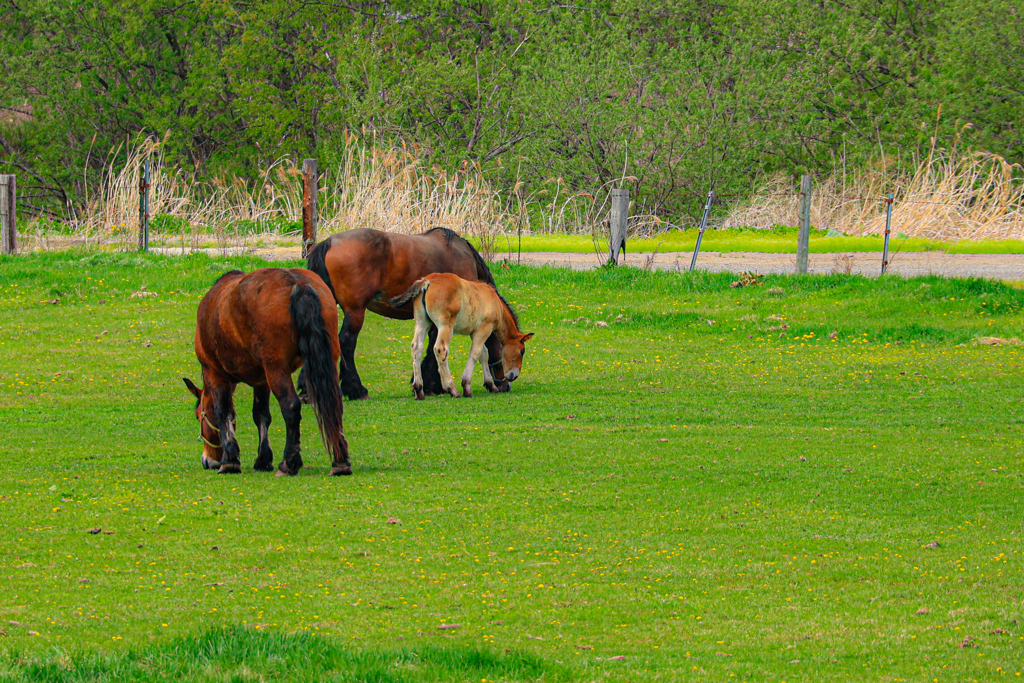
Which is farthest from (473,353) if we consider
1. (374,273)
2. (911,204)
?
(911,204)

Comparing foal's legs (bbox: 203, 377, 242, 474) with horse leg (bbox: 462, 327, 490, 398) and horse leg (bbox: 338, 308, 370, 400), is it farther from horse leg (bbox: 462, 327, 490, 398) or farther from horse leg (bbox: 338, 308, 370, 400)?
horse leg (bbox: 462, 327, 490, 398)

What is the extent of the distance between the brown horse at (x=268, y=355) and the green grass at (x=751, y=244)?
1476 cm

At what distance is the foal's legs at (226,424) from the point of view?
33.1 ft

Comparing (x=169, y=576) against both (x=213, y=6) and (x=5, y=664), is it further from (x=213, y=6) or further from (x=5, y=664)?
(x=213, y=6)

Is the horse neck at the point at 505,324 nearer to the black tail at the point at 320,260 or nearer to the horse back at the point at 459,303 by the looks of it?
the horse back at the point at 459,303

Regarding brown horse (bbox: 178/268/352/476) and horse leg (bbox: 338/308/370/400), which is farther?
horse leg (bbox: 338/308/370/400)

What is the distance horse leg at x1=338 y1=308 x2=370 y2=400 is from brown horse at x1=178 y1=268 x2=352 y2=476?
3.60 metres

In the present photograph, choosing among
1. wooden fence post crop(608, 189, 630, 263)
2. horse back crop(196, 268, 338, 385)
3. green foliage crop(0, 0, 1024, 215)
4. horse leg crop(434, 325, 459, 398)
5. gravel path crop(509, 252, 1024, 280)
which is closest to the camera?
horse back crop(196, 268, 338, 385)

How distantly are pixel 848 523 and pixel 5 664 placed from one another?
5285 mm

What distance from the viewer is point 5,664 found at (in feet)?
17.8

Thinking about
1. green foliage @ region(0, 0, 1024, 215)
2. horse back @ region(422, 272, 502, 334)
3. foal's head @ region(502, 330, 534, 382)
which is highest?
green foliage @ region(0, 0, 1024, 215)

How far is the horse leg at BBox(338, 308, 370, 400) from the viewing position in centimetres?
1431

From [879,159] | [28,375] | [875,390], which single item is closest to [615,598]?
[875,390]

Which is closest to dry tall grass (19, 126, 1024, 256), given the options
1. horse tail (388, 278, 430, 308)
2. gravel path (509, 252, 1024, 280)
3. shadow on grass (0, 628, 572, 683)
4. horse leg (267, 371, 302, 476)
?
gravel path (509, 252, 1024, 280)
